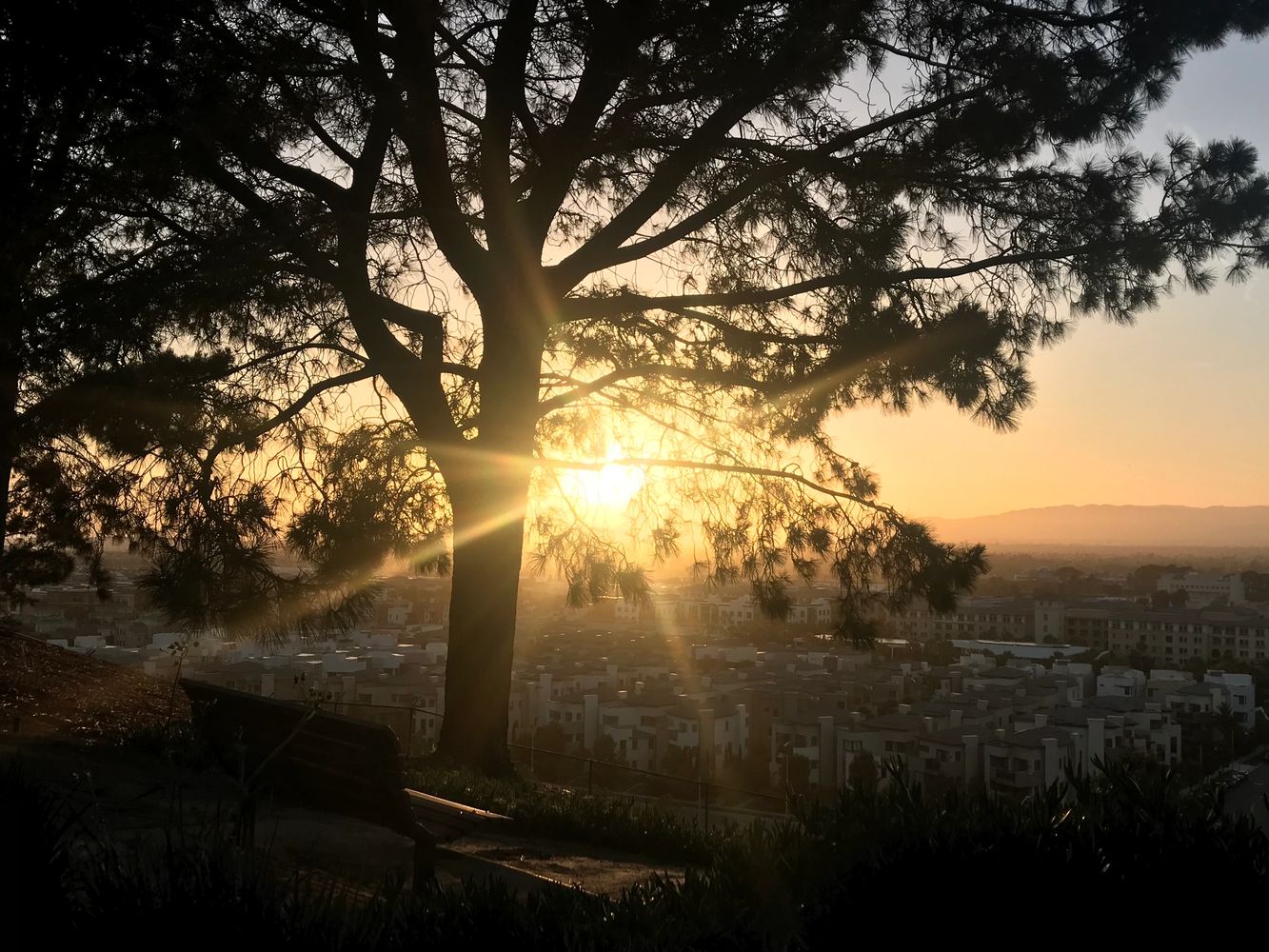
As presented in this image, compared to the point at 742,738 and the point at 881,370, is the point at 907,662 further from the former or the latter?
the point at 881,370

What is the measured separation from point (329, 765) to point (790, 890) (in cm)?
244

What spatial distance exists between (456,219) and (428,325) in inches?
31.8

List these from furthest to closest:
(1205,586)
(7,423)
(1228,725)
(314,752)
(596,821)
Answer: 1. (1205,586)
2. (1228,725)
3. (7,423)
4. (596,821)
5. (314,752)

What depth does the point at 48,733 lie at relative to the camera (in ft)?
22.9

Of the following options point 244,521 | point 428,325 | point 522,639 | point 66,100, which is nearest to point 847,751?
point 428,325

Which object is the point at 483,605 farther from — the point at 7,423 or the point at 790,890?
the point at 790,890

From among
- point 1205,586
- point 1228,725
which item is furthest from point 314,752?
point 1205,586

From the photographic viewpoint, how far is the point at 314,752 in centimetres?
488

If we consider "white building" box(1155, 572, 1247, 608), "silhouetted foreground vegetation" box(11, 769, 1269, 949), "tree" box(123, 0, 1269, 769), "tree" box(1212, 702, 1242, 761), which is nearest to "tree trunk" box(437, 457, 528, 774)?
"tree" box(123, 0, 1269, 769)

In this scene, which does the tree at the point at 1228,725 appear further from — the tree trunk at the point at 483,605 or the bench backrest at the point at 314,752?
the bench backrest at the point at 314,752

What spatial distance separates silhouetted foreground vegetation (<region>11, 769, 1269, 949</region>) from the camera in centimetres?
257

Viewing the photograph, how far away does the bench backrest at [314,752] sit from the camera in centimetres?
422

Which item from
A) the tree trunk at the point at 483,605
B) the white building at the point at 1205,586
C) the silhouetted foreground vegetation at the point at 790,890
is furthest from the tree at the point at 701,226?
the white building at the point at 1205,586

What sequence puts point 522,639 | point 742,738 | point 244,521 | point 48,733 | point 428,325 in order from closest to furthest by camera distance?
point 244,521 < point 48,733 < point 428,325 < point 742,738 < point 522,639
